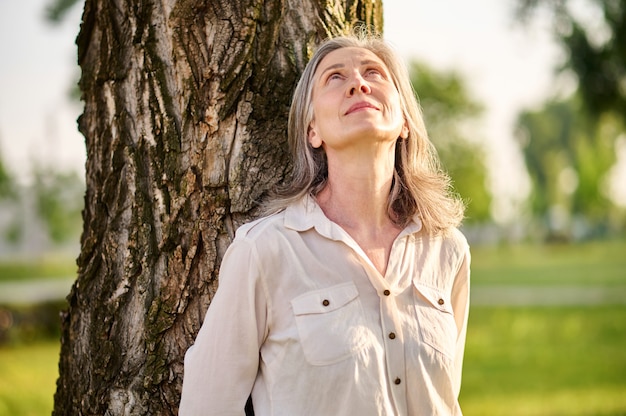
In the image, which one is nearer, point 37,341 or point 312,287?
point 312,287

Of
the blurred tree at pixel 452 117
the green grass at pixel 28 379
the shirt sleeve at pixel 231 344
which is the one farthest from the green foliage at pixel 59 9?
the blurred tree at pixel 452 117

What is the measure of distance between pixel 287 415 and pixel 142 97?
1.33m

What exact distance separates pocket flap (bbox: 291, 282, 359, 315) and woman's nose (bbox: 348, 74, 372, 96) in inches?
25.2

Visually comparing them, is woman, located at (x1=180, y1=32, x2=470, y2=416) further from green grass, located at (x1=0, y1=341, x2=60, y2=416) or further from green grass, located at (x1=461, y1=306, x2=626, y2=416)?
green grass, located at (x1=0, y1=341, x2=60, y2=416)

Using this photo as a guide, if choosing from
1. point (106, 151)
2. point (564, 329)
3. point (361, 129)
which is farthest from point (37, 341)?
point (361, 129)

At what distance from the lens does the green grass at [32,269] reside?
2966cm

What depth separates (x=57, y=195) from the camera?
80.5 feet

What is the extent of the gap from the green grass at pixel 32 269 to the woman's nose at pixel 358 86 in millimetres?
27491

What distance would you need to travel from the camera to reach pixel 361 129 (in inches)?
102

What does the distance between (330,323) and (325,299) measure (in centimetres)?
8

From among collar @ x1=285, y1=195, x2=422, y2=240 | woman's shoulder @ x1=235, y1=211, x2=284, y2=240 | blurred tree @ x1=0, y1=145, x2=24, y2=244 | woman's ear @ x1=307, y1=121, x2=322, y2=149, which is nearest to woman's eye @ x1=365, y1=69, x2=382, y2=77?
woman's ear @ x1=307, y1=121, x2=322, y2=149

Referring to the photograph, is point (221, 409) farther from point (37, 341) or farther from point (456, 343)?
point (37, 341)

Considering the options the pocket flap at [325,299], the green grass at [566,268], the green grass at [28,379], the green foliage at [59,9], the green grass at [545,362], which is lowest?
the green grass at [566,268]

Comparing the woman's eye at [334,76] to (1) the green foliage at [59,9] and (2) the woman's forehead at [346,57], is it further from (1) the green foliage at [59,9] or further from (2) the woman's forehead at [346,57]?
(1) the green foliage at [59,9]
